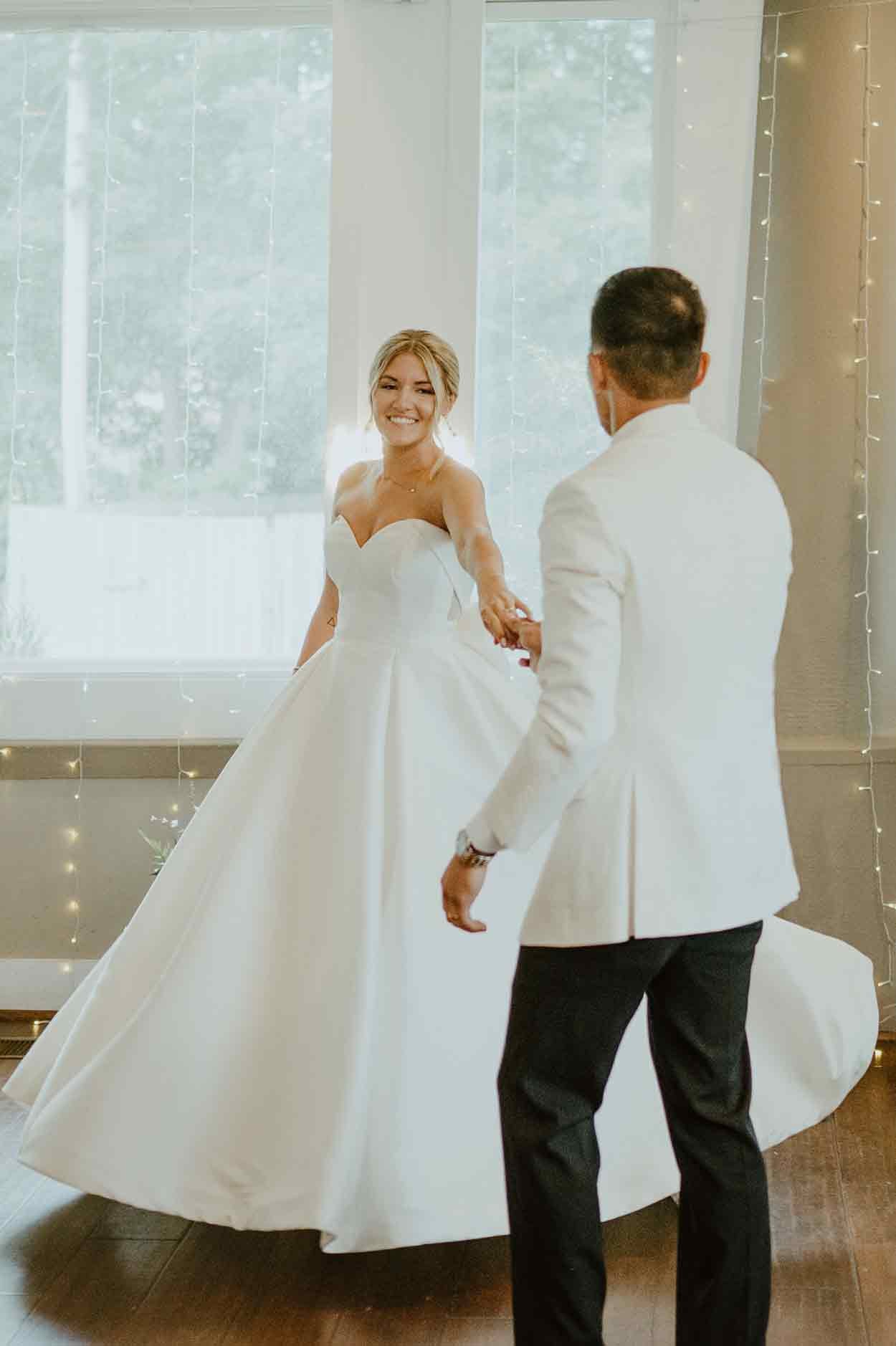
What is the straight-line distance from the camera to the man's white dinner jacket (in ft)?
5.19

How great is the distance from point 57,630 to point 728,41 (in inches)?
94.2

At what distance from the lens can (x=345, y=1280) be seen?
2.44 metres

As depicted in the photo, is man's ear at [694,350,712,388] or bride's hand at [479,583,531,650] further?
bride's hand at [479,583,531,650]

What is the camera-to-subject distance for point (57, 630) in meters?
4.13

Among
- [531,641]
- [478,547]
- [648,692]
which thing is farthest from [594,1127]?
[478,547]

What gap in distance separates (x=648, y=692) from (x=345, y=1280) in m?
1.34

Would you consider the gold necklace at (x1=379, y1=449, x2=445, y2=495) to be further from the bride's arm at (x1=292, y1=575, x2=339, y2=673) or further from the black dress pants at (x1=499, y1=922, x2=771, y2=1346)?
the black dress pants at (x1=499, y1=922, x2=771, y2=1346)

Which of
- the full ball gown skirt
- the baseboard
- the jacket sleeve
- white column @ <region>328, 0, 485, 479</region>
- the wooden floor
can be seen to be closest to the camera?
the jacket sleeve

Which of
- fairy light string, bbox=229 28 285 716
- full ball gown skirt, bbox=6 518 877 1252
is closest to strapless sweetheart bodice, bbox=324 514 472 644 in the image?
full ball gown skirt, bbox=6 518 877 1252

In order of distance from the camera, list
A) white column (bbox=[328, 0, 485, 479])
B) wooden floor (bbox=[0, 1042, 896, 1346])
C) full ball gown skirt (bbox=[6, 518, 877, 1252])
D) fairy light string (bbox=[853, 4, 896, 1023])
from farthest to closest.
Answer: white column (bbox=[328, 0, 485, 479])
fairy light string (bbox=[853, 4, 896, 1023])
full ball gown skirt (bbox=[6, 518, 877, 1252])
wooden floor (bbox=[0, 1042, 896, 1346])

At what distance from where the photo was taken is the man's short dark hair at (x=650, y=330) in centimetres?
166

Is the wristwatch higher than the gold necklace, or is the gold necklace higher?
the gold necklace

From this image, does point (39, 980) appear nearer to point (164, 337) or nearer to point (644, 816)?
point (164, 337)

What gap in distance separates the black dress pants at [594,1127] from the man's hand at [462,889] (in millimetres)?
84
